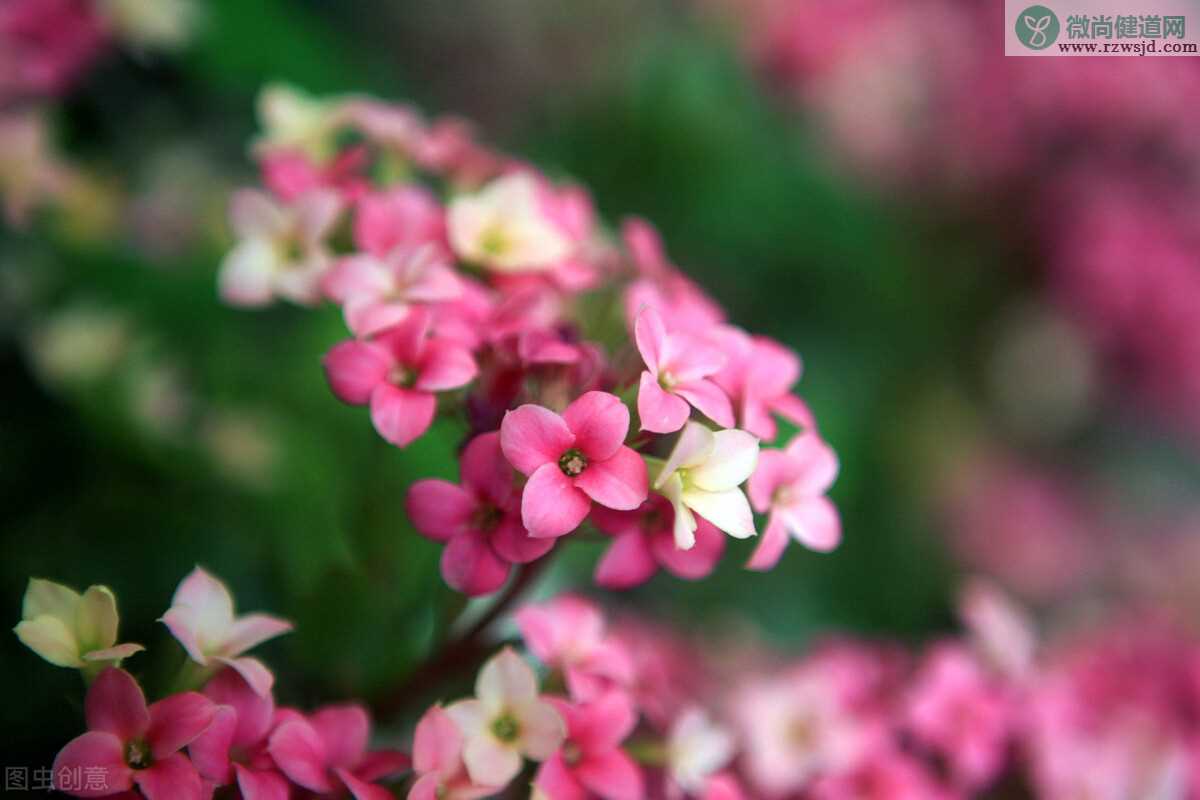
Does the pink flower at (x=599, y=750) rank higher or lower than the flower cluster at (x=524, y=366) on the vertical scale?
lower

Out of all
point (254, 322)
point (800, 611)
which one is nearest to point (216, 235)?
point (254, 322)

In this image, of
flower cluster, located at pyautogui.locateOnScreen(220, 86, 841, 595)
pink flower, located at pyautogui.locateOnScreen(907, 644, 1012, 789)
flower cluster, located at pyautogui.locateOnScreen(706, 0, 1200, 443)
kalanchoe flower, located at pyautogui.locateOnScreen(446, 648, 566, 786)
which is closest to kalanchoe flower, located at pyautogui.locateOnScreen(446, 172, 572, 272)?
flower cluster, located at pyautogui.locateOnScreen(220, 86, 841, 595)

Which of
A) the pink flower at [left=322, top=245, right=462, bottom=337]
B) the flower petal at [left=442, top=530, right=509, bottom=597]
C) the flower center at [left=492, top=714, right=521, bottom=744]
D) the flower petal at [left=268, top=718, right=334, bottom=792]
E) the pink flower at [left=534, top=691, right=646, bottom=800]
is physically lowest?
the pink flower at [left=534, top=691, right=646, bottom=800]

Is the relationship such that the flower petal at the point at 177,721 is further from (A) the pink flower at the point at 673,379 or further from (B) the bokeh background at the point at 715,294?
(A) the pink flower at the point at 673,379

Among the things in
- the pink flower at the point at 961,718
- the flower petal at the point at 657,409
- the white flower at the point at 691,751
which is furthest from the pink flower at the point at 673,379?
the pink flower at the point at 961,718

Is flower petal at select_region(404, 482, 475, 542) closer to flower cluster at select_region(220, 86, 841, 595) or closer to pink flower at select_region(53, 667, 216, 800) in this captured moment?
flower cluster at select_region(220, 86, 841, 595)

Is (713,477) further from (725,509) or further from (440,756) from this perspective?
(440,756)

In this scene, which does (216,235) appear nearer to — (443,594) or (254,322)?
(254,322)
